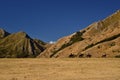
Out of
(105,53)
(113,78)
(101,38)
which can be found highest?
(101,38)

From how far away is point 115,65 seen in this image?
42.7 m

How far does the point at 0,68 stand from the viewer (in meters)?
37.8

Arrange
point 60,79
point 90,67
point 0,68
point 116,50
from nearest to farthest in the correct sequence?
point 60,79, point 0,68, point 90,67, point 116,50

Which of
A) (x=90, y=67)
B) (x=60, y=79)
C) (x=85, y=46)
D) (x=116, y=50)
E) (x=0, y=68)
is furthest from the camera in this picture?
(x=85, y=46)

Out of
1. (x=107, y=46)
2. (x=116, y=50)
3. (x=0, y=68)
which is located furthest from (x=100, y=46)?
(x=0, y=68)

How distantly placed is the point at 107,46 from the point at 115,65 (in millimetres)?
78773

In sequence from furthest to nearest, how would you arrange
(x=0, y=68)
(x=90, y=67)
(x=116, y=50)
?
(x=116, y=50) < (x=90, y=67) < (x=0, y=68)

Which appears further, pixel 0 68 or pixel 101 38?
pixel 101 38

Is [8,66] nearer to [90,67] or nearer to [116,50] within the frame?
[90,67]

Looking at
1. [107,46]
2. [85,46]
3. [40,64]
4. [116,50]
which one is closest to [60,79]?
[40,64]

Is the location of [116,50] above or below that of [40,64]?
above

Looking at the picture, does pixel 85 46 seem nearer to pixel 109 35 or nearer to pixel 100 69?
pixel 109 35

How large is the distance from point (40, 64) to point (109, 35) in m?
101

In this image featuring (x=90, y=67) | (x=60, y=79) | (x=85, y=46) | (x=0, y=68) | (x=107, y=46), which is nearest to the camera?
(x=60, y=79)
